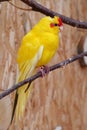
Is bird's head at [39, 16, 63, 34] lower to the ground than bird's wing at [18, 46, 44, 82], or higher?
higher

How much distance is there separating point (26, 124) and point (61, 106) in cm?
24

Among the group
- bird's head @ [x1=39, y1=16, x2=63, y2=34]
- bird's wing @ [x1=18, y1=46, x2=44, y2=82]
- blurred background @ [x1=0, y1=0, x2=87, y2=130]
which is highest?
bird's head @ [x1=39, y1=16, x2=63, y2=34]

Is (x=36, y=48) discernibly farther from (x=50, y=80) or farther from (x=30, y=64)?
(x=50, y=80)

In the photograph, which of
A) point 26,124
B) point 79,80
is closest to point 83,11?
point 79,80

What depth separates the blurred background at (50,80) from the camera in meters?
1.63

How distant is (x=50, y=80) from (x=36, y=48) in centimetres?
69

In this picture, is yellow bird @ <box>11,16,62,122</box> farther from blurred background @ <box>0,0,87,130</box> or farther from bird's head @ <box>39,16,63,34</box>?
blurred background @ <box>0,0,87,130</box>

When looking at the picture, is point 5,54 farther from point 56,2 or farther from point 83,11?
point 83,11

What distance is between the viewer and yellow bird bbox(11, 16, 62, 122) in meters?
1.14

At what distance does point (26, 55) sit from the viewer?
45.7 inches

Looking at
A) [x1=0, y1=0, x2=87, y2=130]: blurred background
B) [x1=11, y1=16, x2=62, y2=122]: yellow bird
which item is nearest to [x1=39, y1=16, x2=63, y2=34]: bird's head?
[x1=11, y1=16, x2=62, y2=122]: yellow bird

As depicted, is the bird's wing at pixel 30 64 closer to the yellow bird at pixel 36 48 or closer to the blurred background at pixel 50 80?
the yellow bird at pixel 36 48

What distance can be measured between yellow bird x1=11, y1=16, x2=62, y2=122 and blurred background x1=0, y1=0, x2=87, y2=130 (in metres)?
0.45

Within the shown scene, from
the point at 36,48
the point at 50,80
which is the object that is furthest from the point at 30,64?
the point at 50,80
